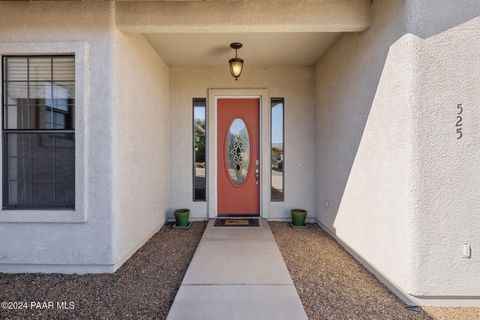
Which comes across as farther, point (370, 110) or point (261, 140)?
point (261, 140)

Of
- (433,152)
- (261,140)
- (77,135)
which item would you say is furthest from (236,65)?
(433,152)

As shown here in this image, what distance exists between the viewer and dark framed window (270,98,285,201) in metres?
5.79

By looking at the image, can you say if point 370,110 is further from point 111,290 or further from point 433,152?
point 111,290

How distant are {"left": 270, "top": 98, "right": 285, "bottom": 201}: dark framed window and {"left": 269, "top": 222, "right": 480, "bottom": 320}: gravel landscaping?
1.44 metres

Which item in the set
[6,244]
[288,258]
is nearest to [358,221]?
[288,258]

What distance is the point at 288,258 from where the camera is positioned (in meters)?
3.84

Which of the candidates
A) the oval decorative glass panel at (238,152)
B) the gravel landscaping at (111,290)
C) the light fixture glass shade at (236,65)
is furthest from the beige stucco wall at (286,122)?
the gravel landscaping at (111,290)

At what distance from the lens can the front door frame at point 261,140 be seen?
5.74 meters

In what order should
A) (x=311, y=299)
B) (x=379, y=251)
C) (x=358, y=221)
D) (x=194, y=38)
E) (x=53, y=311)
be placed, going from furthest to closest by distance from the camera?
(x=194, y=38) → (x=358, y=221) → (x=379, y=251) → (x=311, y=299) → (x=53, y=311)

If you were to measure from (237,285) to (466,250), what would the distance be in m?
2.18

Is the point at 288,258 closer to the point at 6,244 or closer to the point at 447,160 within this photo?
the point at 447,160

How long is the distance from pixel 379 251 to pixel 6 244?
4.29m

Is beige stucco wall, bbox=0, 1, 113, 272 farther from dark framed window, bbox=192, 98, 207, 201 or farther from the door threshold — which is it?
dark framed window, bbox=192, 98, 207, 201

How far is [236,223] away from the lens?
5398 millimetres
